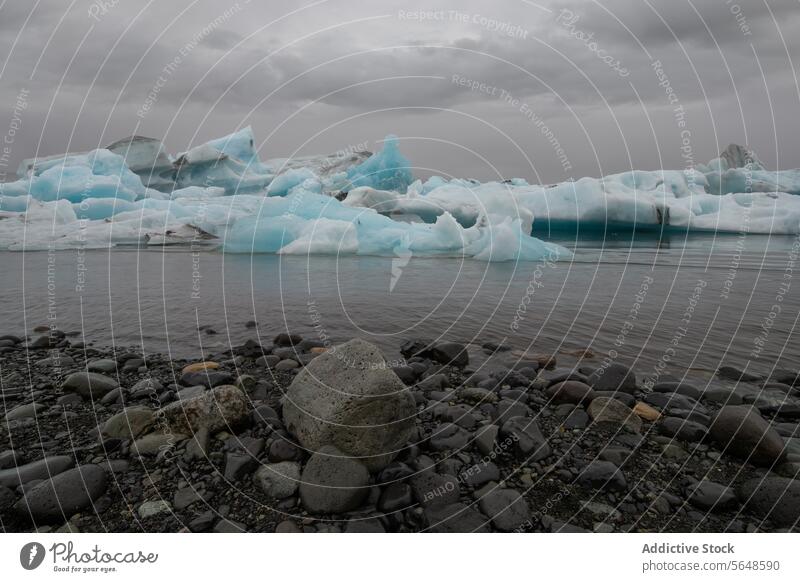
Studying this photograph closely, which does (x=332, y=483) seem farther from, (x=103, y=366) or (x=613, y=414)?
(x=103, y=366)

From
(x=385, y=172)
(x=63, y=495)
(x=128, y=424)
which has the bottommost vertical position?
(x=63, y=495)

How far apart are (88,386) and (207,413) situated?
2194mm

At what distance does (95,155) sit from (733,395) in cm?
3384

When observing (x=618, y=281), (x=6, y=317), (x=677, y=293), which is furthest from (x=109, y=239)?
(x=677, y=293)

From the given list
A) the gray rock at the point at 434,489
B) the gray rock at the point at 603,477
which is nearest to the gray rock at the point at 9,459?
the gray rock at the point at 434,489

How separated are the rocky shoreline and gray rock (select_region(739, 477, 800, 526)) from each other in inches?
0.4

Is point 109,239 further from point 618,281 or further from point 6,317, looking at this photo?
point 618,281

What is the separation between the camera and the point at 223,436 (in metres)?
4.81

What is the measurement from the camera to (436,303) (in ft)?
39.5

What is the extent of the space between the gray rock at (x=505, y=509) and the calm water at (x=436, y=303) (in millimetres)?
4705

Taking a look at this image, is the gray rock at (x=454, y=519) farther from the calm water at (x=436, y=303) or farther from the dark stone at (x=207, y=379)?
the calm water at (x=436, y=303)

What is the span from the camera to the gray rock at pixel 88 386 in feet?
19.6

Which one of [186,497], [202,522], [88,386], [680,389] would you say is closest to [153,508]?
[186,497]
